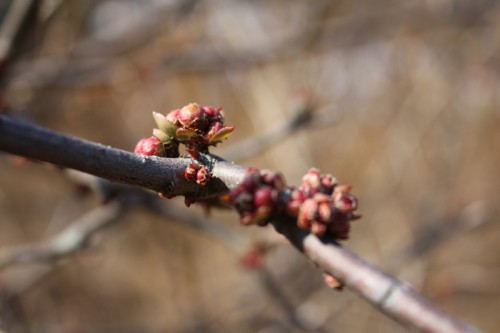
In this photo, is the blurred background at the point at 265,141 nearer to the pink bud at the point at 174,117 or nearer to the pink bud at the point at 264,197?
the pink bud at the point at 174,117

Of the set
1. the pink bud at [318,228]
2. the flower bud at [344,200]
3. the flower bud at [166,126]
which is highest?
the flower bud at [166,126]

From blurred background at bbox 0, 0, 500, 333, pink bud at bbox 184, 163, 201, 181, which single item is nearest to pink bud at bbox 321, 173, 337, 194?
pink bud at bbox 184, 163, 201, 181

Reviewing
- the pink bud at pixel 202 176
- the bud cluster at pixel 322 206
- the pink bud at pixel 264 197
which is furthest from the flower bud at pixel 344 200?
the pink bud at pixel 202 176

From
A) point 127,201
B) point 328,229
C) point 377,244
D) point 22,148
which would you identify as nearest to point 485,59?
point 377,244

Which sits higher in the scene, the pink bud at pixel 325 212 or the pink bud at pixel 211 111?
the pink bud at pixel 211 111

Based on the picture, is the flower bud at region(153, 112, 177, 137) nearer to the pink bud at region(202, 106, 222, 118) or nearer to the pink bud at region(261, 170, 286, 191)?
the pink bud at region(202, 106, 222, 118)

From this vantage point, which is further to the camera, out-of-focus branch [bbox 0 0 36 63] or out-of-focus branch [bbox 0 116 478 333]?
out-of-focus branch [bbox 0 0 36 63]
